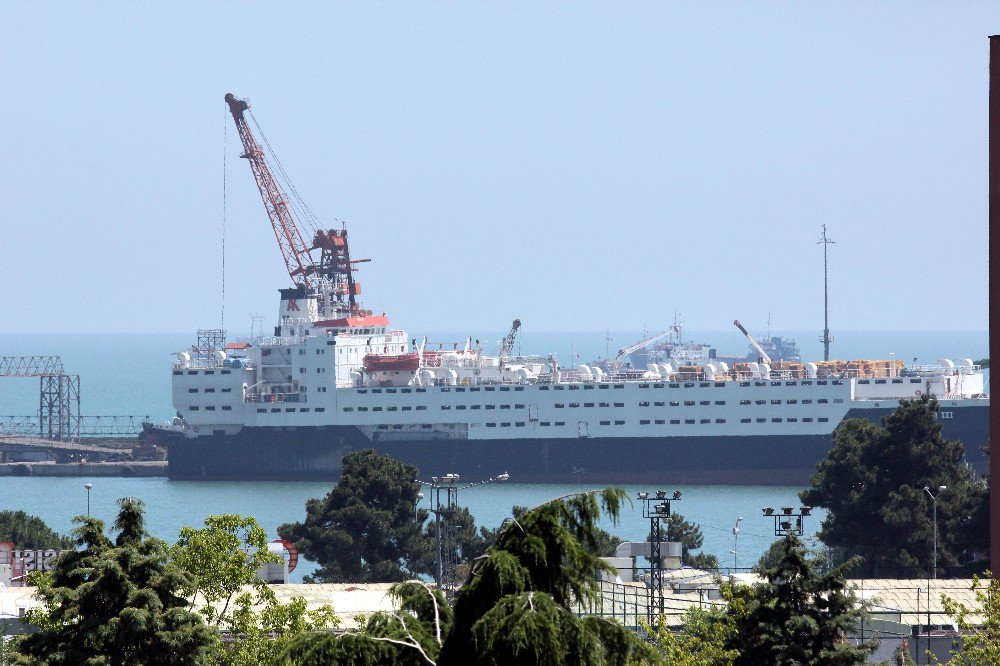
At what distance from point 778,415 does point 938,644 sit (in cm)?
5757

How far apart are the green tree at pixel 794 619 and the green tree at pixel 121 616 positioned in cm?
558

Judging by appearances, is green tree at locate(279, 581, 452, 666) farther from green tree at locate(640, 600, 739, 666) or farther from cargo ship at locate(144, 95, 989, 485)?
cargo ship at locate(144, 95, 989, 485)

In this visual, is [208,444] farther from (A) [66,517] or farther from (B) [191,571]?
(B) [191,571]

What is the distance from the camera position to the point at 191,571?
2058 cm

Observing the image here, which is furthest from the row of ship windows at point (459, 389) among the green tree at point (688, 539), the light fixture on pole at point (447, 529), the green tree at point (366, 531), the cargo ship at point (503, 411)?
the light fixture on pole at point (447, 529)

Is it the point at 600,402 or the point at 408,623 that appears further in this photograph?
the point at 600,402

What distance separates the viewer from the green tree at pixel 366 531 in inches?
1716

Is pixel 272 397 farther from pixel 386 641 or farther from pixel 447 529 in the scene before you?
pixel 386 641

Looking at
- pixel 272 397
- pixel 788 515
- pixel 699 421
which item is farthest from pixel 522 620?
pixel 272 397

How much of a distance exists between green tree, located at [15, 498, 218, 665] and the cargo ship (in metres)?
63.2

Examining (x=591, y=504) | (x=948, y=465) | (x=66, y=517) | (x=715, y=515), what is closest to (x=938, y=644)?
(x=591, y=504)

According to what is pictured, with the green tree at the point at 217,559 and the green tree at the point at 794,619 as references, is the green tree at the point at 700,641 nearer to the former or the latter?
the green tree at the point at 794,619

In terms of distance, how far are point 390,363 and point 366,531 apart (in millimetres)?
41893

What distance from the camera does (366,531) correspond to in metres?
44.8
